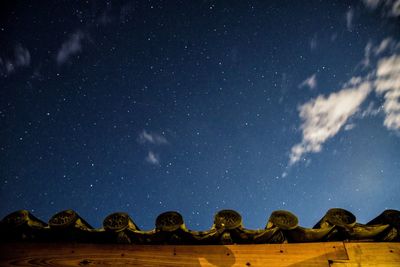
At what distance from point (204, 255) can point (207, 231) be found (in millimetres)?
285

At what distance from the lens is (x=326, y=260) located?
11.1 feet

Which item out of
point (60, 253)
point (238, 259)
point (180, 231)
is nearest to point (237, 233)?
point (238, 259)

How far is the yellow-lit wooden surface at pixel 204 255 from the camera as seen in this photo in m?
3.37

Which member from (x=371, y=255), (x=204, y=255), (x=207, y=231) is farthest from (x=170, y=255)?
(x=371, y=255)

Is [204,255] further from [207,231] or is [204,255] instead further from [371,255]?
[371,255]

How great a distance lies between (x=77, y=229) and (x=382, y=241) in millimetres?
3778

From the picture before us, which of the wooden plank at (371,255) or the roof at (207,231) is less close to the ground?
the roof at (207,231)

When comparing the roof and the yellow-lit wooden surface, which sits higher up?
the roof

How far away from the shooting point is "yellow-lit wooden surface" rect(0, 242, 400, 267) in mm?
3371

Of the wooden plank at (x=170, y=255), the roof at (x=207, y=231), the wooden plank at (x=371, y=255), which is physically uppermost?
the roof at (x=207, y=231)

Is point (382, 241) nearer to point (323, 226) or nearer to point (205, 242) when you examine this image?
point (323, 226)

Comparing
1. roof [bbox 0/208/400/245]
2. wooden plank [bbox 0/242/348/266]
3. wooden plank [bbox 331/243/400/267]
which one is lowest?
wooden plank [bbox 331/243/400/267]

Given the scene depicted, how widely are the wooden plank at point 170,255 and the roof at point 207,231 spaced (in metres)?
0.07

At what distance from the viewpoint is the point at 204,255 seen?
3.47 m
